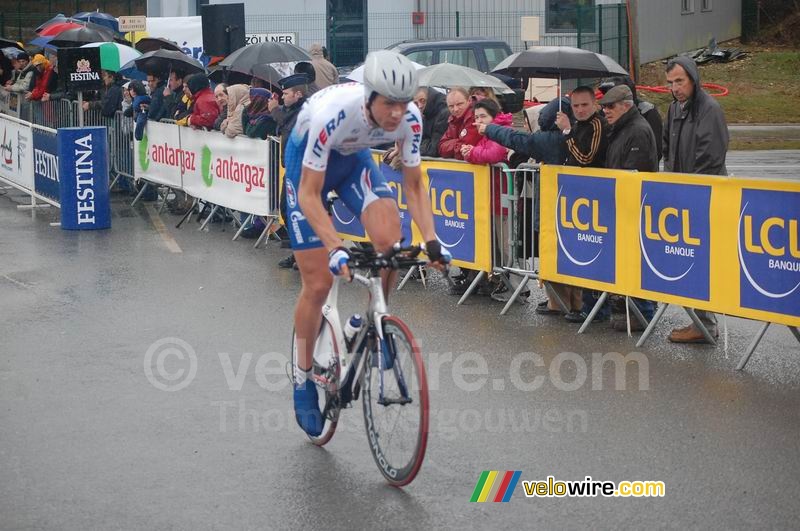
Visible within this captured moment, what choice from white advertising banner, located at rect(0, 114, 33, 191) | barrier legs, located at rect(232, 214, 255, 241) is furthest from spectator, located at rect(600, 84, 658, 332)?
white advertising banner, located at rect(0, 114, 33, 191)

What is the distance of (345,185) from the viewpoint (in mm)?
6668

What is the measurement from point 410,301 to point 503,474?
5021mm

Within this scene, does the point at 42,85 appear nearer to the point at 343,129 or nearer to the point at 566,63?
the point at 566,63

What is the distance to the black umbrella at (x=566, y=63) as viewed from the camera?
11469mm

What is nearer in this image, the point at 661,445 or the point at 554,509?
the point at 554,509

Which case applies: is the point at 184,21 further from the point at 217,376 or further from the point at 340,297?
the point at 217,376

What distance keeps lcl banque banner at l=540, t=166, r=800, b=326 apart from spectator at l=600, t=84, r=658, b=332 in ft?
1.00

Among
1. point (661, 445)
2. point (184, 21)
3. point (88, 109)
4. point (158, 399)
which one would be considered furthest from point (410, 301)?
point (184, 21)

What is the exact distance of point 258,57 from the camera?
17.0 metres

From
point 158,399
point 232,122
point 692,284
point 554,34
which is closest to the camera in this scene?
point 158,399

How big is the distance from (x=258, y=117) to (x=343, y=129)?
8640 mm

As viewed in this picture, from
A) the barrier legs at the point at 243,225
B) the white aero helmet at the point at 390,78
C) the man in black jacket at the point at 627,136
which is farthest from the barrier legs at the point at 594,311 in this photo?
the barrier legs at the point at 243,225

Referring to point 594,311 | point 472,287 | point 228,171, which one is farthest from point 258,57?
point 594,311

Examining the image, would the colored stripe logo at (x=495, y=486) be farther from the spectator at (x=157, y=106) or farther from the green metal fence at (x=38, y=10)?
the green metal fence at (x=38, y=10)
